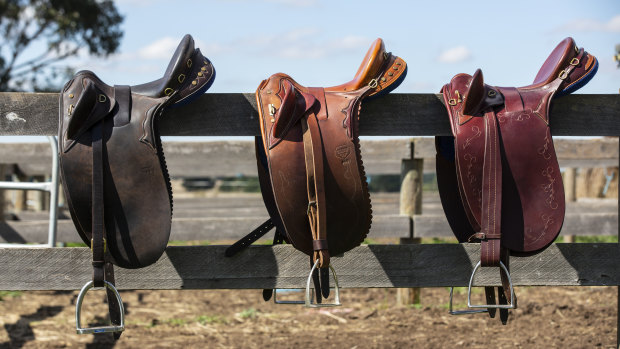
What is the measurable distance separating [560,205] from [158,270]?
48.3 inches

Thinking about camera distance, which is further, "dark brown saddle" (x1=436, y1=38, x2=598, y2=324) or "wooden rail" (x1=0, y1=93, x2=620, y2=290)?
"wooden rail" (x1=0, y1=93, x2=620, y2=290)

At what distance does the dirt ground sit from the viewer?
349 centimetres

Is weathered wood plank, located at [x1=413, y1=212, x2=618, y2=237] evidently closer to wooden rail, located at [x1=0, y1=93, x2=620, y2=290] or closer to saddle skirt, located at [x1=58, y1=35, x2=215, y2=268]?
wooden rail, located at [x1=0, y1=93, x2=620, y2=290]

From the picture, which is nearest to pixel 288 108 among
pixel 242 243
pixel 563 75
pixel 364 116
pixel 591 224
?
pixel 364 116

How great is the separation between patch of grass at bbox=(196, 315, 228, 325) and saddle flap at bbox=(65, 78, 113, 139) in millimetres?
2394

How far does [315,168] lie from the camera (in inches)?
71.7

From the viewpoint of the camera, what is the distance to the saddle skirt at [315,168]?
1831 mm

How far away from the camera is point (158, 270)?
2.04 m

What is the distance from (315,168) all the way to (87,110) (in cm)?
64

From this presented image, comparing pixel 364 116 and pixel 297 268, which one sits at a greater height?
pixel 364 116

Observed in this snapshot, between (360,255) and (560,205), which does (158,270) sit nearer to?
(360,255)

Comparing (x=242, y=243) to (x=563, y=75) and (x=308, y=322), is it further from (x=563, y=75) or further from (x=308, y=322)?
(x=308, y=322)

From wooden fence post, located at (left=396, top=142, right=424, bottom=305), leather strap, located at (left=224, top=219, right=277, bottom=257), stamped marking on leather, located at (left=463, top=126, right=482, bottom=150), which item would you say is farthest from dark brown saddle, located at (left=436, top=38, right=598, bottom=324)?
wooden fence post, located at (left=396, top=142, right=424, bottom=305)

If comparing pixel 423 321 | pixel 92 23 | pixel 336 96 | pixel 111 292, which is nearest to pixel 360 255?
pixel 336 96
